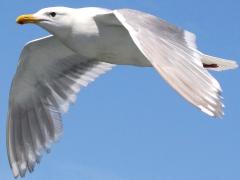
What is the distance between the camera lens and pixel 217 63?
8.64m

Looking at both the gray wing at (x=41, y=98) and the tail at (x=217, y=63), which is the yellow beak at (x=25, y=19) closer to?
the gray wing at (x=41, y=98)

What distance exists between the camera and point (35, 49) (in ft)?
29.6

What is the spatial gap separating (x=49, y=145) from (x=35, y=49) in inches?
50.9

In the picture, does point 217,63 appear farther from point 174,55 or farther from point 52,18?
point 174,55

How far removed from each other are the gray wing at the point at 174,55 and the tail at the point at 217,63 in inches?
50.0

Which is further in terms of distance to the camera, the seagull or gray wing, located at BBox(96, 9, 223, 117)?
the seagull

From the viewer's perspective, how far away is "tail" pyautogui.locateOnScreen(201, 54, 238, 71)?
846 centimetres

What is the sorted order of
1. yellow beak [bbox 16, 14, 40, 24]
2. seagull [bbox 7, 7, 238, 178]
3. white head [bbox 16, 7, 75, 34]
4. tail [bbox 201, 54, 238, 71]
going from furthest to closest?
tail [bbox 201, 54, 238, 71]
yellow beak [bbox 16, 14, 40, 24]
white head [bbox 16, 7, 75, 34]
seagull [bbox 7, 7, 238, 178]

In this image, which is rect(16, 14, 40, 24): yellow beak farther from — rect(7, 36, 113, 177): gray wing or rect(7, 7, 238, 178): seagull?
rect(7, 36, 113, 177): gray wing

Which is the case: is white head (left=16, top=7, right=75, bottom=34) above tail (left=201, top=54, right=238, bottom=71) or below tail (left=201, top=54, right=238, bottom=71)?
above

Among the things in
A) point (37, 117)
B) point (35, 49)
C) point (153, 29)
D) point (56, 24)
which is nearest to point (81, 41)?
point (56, 24)

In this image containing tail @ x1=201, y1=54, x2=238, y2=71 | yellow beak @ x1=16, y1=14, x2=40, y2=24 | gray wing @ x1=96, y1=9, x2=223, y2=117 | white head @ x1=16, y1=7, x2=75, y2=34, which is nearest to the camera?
gray wing @ x1=96, y1=9, x2=223, y2=117

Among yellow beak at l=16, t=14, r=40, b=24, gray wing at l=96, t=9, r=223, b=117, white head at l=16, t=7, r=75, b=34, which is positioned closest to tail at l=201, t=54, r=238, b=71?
gray wing at l=96, t=9, r=223, b=117

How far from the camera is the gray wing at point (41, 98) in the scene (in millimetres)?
9312
